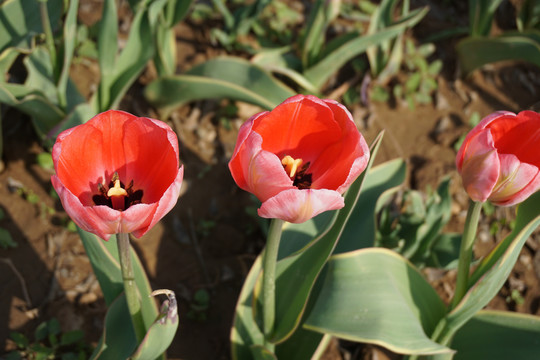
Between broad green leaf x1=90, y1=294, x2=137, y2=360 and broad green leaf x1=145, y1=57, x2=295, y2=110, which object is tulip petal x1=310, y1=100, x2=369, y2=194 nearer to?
broad green leaf x1=90, y1=294, x2=137, y2=360

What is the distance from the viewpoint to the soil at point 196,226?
2273mm

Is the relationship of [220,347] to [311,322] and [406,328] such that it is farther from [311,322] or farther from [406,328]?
[406,328]

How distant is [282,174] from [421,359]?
3.73ft

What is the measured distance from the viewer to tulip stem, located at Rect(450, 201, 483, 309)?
5.28ft

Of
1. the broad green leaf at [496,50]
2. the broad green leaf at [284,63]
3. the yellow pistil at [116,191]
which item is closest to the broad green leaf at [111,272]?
the yellow pistil at [116,191]

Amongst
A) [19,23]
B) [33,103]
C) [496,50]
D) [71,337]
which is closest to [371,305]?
[71,337]

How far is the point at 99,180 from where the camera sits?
1.40m

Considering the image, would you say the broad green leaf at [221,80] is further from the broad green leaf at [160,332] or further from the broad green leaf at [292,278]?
the broad green leaf at [160,332]

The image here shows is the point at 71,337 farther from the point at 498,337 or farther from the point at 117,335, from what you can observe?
the point at 498,337

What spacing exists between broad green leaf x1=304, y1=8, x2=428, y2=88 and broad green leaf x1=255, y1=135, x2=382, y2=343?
4.25 feet

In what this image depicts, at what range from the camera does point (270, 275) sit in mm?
1559

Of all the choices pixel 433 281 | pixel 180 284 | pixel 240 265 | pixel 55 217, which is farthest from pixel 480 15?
pixel 55 217

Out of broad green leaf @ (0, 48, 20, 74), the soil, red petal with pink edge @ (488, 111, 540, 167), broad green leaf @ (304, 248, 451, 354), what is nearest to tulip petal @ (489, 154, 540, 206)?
red petal with pink edge @ (488, 111, 540, 167)

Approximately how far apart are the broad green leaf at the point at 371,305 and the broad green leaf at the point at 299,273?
0.20 feet
